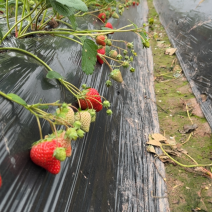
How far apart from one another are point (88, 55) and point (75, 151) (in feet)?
1.42

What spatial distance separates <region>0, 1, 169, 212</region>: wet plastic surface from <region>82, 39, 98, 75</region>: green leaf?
0.15m

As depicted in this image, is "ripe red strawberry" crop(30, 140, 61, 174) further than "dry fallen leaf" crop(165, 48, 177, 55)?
No

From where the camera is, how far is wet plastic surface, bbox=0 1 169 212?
627mm

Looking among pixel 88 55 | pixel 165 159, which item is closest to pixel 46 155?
pixel 88 55

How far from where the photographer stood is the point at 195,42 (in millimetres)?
2539

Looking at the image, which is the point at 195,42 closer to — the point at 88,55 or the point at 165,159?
the point at 165,159

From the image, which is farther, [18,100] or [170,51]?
[170,51]

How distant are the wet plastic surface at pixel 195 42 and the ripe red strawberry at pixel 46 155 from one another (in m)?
1.43

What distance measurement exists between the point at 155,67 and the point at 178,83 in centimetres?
43

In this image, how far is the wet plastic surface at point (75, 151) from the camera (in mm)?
627

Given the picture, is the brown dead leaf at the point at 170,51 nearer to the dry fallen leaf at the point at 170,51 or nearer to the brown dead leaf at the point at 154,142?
the dry fallen leaf at the point at 170,51

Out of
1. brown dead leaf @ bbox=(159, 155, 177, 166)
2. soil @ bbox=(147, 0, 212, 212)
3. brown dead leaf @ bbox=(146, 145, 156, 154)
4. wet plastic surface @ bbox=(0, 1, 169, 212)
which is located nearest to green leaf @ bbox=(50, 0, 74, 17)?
wet plastic surface @ bbox=(0, 1, 169, 212)

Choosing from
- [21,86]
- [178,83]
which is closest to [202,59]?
[178,83]

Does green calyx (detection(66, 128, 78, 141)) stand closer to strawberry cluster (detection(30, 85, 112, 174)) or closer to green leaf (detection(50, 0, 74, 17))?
strawberry cluster (detection(30, 85, 112, 174))
